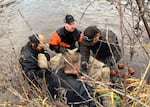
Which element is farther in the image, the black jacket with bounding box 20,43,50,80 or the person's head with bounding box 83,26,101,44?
the black jacket with bounding box 20,43,50,80

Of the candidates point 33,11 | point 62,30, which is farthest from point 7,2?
point 62,30

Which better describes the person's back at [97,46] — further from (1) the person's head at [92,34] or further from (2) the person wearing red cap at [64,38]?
(2) the person wearing red cap at [64,38]

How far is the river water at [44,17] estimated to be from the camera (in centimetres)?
882

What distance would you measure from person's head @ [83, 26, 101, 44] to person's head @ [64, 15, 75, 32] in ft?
2.12

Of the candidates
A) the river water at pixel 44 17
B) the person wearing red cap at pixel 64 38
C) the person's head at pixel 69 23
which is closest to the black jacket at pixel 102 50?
the person's head at pixel 69 23

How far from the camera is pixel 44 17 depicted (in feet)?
32.4

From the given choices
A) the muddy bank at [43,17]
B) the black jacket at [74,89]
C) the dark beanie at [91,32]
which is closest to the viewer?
the black jacket at [74,89]

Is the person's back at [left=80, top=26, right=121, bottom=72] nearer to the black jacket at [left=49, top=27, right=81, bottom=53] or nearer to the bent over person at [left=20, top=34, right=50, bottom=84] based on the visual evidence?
the bent over person at [left=20, top=34, right=50, bottom=84]

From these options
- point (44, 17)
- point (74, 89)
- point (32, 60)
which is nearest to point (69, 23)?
point (32, 60)

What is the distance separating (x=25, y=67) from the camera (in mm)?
5762

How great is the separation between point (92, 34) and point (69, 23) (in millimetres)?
896

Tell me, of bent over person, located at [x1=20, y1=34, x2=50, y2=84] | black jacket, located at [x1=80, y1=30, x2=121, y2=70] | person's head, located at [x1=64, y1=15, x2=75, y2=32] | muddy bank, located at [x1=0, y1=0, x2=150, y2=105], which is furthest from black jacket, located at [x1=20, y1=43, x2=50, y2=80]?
muddy bank, located at [x1=0, y1=0, x2=150, y2=105]

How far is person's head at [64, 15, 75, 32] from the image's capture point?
244 inches

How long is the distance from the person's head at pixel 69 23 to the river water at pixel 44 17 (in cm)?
202
